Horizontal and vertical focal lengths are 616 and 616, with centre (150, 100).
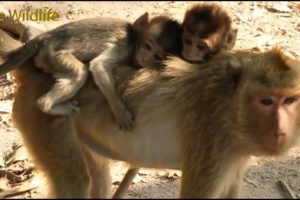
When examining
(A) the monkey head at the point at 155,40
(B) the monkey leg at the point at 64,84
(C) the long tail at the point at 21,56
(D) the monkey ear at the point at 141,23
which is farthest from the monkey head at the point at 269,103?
(C) the long tail at the point at 21,56

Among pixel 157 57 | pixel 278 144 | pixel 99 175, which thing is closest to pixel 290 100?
pixel 278 144

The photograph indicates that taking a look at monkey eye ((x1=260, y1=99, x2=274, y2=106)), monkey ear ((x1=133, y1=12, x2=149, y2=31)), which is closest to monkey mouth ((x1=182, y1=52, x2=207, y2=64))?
monkey ear ((x1=133, y1=12, x2=149, y2=31))

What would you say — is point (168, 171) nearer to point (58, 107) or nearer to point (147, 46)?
point (147, 46)

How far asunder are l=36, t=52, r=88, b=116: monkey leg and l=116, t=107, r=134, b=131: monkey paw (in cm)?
28

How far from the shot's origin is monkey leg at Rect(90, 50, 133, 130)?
3.96m

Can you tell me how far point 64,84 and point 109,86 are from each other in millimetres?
294

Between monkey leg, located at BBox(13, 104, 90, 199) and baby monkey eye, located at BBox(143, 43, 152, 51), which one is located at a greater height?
baby monkey eye, located at BBox(143, 43, 152, 51)

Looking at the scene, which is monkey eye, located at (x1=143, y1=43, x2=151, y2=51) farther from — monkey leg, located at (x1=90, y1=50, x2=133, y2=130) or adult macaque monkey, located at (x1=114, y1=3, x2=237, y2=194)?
monkey leg, located at (x1=90, y1=50, x2=133, y2=130)

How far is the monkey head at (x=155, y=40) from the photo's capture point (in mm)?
4117

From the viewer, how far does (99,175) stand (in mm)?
4562

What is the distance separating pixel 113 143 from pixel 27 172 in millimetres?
1320

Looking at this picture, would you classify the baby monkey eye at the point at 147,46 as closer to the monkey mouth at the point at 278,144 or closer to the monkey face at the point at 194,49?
the monkey face at the point at 194,49

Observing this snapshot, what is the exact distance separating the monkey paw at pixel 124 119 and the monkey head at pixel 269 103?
721 mm

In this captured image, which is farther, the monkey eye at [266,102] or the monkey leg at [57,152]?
the monkey leg at [57,152]
